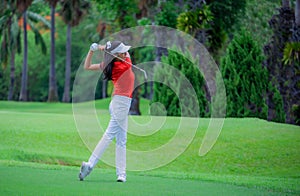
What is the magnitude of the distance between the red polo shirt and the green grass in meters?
1.35

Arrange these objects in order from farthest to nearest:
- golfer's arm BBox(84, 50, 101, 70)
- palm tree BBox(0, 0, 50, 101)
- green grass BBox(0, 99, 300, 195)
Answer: palm tree BBox(0, 0, 50, 101), golfer's arm BBox(84, 50, 101, 70), green grass BBox(0, 99, 300, 195)

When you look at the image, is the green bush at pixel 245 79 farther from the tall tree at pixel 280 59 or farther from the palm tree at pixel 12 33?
the palm tree at pixel 12 33

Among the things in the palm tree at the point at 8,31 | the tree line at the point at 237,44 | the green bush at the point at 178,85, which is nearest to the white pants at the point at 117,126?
the tree line at the point at 237,44

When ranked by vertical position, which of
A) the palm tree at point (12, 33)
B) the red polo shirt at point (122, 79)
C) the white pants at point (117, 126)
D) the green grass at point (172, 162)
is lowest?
the green grass at point (172, 162)

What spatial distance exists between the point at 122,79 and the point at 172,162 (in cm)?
679

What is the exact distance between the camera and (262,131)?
803 inches

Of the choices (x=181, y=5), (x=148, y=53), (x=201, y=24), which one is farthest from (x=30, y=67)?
(x=201, y=24)

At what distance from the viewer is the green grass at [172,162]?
10789 millimetres

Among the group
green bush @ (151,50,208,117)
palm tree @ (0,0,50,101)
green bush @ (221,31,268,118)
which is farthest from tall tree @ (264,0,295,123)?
palm tree @ (0,0,50,101)

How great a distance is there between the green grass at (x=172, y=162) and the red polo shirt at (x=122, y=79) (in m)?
1.35

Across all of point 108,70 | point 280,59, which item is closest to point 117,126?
point 108,70

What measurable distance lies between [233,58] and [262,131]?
8.95 metres

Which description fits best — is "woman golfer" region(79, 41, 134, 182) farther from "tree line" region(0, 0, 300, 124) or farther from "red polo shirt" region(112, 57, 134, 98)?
"tree line" region(0, 0, 300, 124)

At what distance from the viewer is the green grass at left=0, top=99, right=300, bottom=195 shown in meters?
10.8
